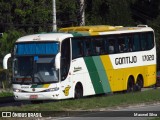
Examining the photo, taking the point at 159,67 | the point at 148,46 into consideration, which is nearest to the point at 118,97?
the point at 148,46

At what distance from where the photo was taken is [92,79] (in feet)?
99.6

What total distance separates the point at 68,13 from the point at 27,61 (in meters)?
43.6

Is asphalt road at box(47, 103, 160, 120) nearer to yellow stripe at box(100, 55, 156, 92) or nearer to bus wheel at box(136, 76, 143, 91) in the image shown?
yellow stripe at box(100, 55, 156, 92)

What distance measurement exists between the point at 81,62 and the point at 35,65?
2.75 m

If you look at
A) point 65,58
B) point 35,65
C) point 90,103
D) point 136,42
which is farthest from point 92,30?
point 90,103

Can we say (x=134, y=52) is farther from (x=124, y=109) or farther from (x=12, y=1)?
(x=12, y=1)

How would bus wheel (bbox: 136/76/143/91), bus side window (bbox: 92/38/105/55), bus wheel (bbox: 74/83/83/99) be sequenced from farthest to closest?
1. bus wheel (bbox: 136/76/143/91)
2. bus side window (bbox: 92/38/105/55)
3. bus wheel (bbox: 74/83/83/99)

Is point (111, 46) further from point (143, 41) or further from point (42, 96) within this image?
point (42, 96)

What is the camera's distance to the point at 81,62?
29281mm

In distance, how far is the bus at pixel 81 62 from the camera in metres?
27.5

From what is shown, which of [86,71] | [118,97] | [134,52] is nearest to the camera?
[118,97]

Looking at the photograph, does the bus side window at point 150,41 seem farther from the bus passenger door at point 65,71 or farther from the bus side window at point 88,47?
the bus passenger door at point 65,71

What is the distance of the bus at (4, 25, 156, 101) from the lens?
2752 cm

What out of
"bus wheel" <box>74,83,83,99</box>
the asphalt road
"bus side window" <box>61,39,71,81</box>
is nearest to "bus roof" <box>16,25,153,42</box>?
"bus side window" <box>61,39,71,81</box>
